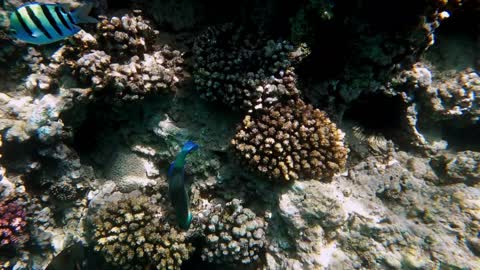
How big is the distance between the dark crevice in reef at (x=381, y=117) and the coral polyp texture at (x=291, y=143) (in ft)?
2.34

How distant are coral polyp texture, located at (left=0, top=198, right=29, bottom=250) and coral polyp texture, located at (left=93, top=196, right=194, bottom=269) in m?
0.96

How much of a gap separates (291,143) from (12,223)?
3.84 m

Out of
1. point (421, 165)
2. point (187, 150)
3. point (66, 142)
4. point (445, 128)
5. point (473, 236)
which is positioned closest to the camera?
point (187, 150)

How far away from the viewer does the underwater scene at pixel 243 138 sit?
3928 mm

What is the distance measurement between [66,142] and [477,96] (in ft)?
19.8

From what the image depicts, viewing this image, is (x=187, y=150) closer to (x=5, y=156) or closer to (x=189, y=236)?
(x=189, y=236)

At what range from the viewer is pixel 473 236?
13.0 feet

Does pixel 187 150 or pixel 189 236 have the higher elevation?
pixel 187 150

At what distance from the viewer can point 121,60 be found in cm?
429

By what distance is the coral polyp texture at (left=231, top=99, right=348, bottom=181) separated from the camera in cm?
393

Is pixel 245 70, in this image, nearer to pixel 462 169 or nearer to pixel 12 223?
pixel 462 169

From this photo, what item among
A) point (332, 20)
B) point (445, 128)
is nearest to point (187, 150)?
point (332, 20)

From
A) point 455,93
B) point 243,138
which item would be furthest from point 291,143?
point 455,93

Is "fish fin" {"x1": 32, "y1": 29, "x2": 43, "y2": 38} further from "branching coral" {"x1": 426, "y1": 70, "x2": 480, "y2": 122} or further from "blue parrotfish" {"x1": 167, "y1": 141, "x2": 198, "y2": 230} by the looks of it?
"branching coral" {"x1": 426, "y1": 70, "x2": 480, "y2": 122}
